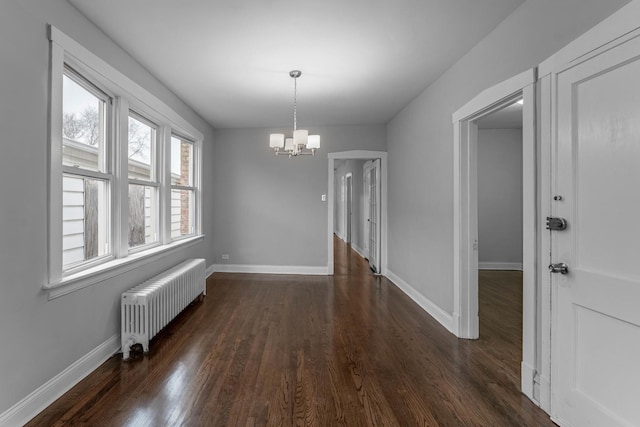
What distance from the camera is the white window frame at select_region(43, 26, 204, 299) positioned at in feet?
6.19

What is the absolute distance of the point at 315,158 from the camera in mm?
5254

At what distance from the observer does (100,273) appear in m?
2.27

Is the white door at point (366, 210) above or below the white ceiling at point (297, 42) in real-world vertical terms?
below

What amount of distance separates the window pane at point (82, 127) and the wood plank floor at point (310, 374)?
165 centimetres

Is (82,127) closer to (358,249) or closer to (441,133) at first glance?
(441,133)

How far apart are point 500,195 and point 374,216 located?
2617 mm

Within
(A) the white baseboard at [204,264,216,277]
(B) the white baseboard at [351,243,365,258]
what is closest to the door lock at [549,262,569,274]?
(A) the white baseboard at [204,264,216,277]

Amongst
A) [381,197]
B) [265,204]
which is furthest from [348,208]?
[265,204]

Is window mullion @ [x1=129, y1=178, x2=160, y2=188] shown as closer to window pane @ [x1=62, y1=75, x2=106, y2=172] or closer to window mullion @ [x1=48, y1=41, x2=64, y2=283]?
window pane @ [x1=62, y1=75, x2=106, y2=172]

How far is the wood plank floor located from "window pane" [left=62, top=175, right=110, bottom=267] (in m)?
0.92

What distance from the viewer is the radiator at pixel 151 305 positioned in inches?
96.3

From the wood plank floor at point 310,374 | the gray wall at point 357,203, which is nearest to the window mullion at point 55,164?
the wood plank floor at point 310,374

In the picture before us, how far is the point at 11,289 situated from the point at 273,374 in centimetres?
167

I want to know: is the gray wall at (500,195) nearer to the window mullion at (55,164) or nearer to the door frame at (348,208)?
the door frame at (348,208)
